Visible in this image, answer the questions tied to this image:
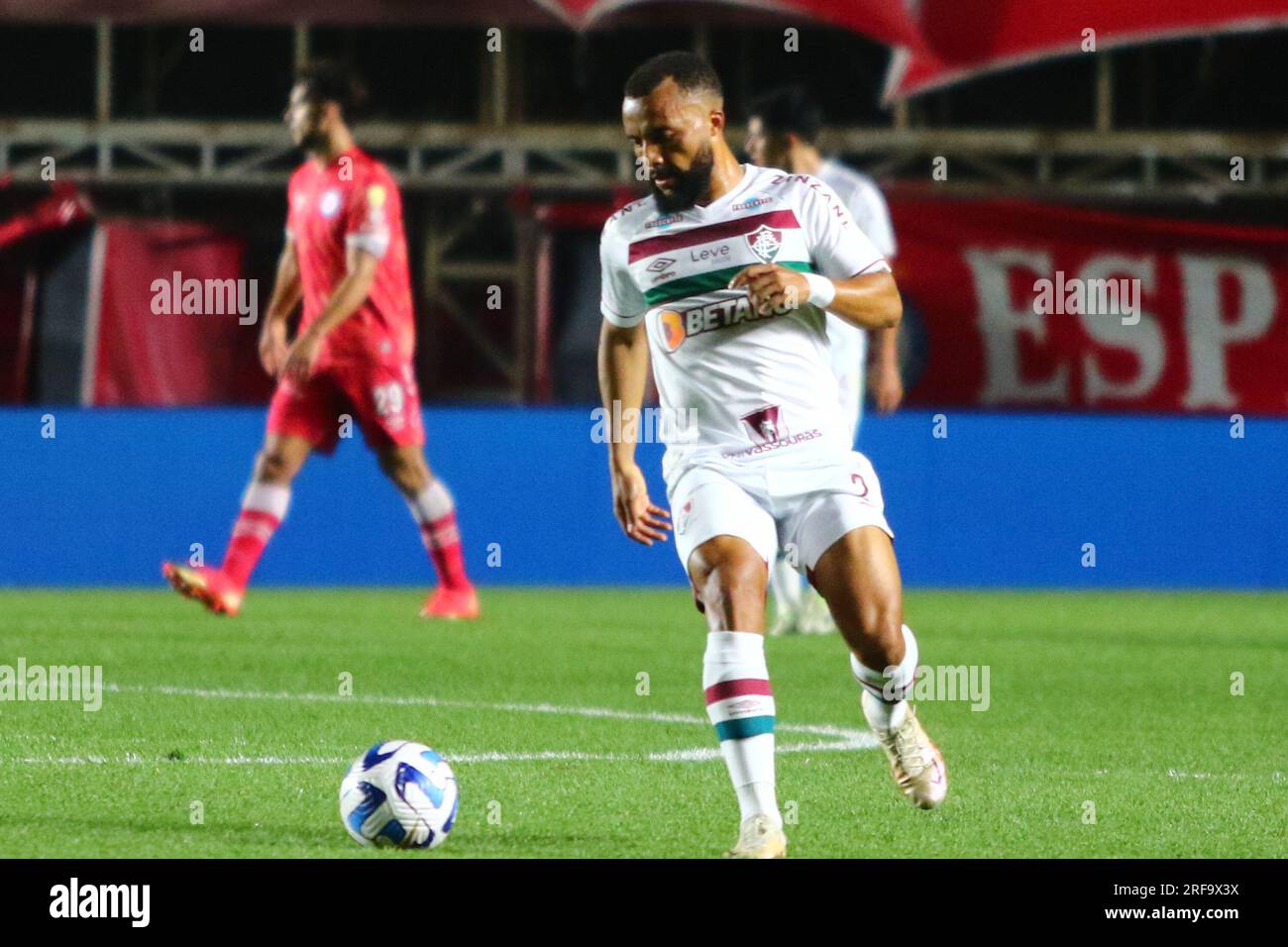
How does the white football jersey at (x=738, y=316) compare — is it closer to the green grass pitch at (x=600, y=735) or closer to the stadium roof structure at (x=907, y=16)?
the green grass pitch at (x=600, y=735)

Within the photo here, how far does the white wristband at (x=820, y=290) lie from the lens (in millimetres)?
5305

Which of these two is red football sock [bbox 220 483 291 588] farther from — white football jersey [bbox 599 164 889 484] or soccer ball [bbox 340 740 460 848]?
soccer ball [bbox 340 740 460 848]

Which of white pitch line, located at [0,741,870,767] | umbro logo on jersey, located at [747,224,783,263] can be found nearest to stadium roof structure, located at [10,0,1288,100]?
white pitch line, located at [0,741,870,767]

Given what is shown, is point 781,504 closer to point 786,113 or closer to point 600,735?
point 600,735

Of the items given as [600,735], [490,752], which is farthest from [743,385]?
[600,735]

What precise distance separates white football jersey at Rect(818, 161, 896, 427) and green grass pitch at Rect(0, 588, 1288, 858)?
1100mm

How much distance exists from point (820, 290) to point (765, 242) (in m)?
0.24

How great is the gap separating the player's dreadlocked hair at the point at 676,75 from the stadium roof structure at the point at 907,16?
386 inches

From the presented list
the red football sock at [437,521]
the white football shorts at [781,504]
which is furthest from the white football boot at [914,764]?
the red football sock at [437,521]

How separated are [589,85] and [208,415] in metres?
6.91

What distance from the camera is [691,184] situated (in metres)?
5.52
